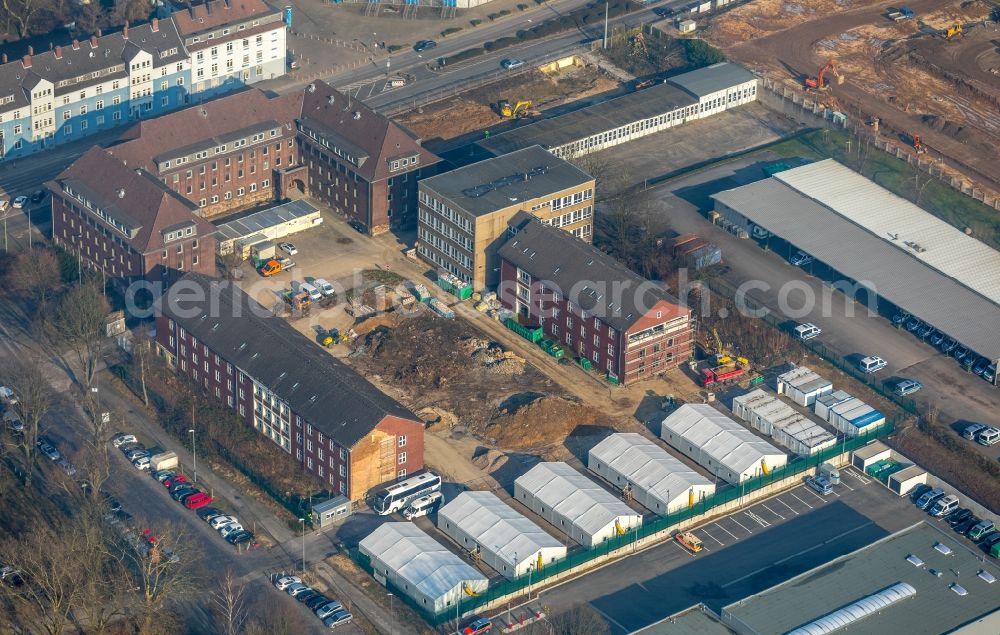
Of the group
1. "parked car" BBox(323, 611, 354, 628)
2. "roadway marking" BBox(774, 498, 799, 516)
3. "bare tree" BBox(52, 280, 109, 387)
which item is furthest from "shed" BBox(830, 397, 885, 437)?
"bare tree" BBox(52, 280, 109, 387)

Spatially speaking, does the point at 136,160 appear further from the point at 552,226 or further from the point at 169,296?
the point at 552,226

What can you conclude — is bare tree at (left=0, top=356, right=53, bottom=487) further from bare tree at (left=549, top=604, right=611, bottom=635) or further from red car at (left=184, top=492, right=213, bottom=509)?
bare tree at (left=549, top=604, right=611, bottom=635)

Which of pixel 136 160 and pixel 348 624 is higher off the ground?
pixel 136 160

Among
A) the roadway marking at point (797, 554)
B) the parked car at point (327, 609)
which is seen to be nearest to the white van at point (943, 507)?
the roadway marking at point (797, 554)

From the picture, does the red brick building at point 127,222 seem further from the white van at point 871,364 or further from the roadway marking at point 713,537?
the white van at point 871,364

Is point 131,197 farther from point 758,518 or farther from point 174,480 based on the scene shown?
point 758,518

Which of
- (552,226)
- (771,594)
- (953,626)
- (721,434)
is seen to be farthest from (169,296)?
(953,626)
